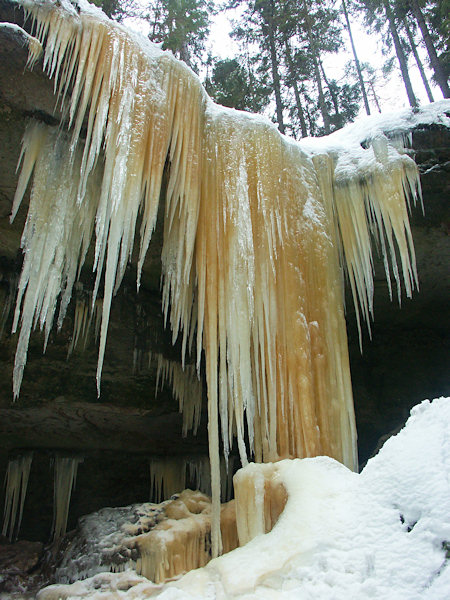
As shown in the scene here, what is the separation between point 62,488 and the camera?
6.63m

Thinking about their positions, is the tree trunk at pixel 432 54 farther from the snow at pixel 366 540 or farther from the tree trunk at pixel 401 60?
the snow at pixel 366 540

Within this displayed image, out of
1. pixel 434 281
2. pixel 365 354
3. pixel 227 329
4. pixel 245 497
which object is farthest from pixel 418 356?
pixel 245 497

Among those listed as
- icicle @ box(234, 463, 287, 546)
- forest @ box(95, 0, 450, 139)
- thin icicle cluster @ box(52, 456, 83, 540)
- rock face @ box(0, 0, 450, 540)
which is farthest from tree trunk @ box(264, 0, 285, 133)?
icicle @ box(234, 463, 287, 546)

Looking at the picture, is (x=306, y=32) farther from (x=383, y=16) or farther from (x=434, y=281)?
(x=434, y=281)

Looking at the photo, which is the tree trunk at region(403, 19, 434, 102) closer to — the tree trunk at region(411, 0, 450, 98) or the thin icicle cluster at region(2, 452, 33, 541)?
the tree trunk at region(411, 0, 450, 98)

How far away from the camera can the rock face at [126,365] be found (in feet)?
14.7

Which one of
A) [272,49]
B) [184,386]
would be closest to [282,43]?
[272,49]

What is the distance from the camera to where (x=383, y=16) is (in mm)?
11227

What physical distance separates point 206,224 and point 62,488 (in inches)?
196

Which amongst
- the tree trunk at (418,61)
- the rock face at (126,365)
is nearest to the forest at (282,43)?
the tree trunk at (418,61)

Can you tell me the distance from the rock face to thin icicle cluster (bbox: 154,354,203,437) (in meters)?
0.12

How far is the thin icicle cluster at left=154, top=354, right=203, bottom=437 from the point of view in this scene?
237 inches

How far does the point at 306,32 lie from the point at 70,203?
10504 mm

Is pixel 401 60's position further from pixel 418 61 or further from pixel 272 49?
pixel 272 49
